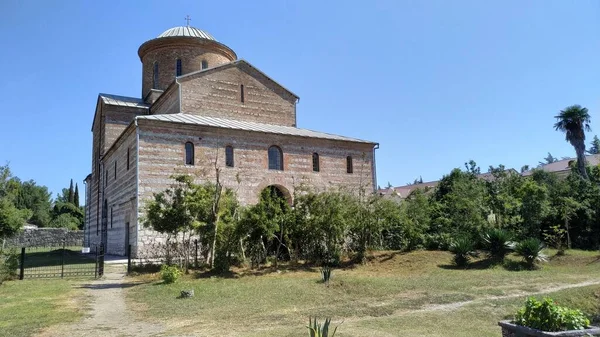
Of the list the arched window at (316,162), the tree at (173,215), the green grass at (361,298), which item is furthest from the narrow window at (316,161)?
the tree at (173,215)

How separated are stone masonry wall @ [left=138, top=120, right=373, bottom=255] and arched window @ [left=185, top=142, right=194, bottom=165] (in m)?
0.20

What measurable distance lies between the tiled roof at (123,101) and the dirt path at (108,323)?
1833 centimetres

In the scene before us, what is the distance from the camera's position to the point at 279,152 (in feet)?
80.5

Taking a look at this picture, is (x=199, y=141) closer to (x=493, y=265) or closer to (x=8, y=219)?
(x=8, y=219)

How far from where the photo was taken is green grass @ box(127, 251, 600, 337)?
8328 mm

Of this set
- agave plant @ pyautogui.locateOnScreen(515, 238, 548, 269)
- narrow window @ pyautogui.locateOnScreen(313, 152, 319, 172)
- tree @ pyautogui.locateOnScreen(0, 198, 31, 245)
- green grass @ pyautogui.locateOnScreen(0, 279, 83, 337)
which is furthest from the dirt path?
narrow window @ pyautogui.locateOnScreen(313, 152, 319, 172)

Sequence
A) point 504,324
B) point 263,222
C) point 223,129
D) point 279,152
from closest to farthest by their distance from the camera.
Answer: point 504,324, point 263,222, point 223,129, point 279,152

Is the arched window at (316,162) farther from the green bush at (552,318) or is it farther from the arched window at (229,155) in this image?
the green bush at (552,318)

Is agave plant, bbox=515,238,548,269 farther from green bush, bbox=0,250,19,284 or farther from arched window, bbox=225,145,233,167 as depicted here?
green bush, bbox=0,250,19,284

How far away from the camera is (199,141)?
72.5ft

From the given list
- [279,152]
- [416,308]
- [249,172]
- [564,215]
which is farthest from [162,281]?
[564,215]

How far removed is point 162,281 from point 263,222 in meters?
3.86

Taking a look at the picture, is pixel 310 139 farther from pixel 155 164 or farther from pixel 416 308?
pixel 416 308

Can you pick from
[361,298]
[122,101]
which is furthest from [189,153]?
[361,298]
